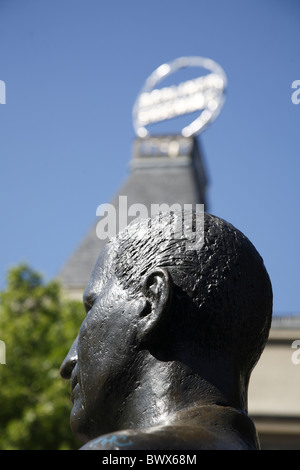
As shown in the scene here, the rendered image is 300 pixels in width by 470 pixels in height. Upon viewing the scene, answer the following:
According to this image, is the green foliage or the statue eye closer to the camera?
the statue eye

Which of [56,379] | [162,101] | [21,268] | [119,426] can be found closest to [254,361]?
[119,426]

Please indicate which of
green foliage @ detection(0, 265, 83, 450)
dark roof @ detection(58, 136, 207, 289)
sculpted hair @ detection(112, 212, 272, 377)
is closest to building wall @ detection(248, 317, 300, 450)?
green foliage @ detection(0, 265, 83, 450)

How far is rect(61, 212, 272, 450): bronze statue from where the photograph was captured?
10.5ft

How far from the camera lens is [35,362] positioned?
19906 millimetres

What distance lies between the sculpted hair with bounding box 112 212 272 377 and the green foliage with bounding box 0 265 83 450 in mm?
13976

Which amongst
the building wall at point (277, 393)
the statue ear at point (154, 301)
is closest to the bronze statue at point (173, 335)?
the statue ear at point (154, 301)

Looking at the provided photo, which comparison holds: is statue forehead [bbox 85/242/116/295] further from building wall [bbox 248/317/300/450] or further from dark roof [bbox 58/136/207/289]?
dark roof [bbox 58/136/207/289]

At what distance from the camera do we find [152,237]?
345 centimetres

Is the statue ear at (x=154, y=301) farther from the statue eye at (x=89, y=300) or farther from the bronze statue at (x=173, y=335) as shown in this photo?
the statue eye at (x=89, y=300)

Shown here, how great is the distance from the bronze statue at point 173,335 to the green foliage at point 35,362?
13.9 m

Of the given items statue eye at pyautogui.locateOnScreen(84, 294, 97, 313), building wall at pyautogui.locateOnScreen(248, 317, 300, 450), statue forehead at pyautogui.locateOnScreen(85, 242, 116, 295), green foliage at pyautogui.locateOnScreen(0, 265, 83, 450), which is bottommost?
building wall at pyautogui.locateOnScreen(248, 317, 300, 450)

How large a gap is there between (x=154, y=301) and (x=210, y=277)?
20 centimetres

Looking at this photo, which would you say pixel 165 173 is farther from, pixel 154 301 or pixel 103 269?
pixel 154 301

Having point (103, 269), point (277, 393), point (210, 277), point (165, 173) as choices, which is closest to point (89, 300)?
point (103, 269)
